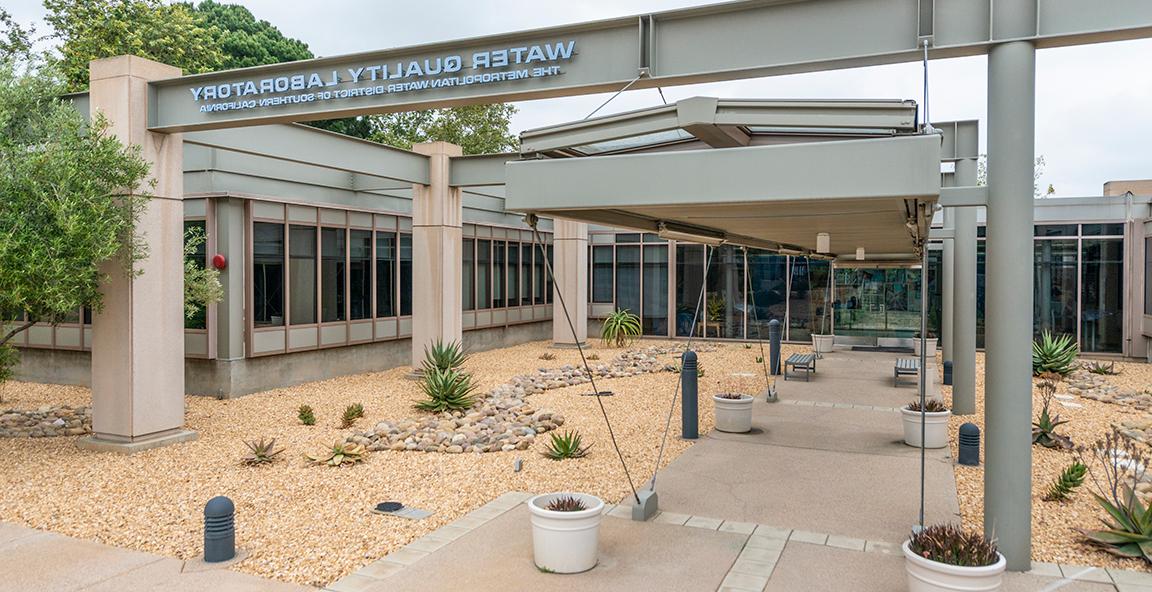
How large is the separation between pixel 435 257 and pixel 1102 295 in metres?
18.2

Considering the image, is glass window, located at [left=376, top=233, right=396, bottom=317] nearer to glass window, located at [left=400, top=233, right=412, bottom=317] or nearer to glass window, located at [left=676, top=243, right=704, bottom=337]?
glass window, located at [left=400, top=233, right=412, bottom=317]

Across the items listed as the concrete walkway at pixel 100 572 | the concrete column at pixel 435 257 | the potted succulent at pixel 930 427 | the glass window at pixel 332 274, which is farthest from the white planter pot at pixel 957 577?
the glass window at pixel 332 274

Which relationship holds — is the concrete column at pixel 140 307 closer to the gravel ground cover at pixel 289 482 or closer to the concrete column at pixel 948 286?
the gravel ground cover at pixel 289 482

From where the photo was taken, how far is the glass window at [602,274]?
27.7m

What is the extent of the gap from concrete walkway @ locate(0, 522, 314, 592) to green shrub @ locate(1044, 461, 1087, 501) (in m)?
6.94

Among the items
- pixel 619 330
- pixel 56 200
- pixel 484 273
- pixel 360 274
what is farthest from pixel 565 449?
pixel 619 330

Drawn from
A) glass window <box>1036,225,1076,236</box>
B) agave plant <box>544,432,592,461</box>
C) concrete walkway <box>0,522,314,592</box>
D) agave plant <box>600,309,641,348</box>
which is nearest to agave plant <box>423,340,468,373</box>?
agave plant <box>544,432,592,461</box>

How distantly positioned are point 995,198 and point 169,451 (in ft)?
31.8

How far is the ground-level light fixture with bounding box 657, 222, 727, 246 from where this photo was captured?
9156 mm

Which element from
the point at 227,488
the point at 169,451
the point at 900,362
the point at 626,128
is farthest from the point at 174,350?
the point at 900,362

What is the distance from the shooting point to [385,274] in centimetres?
1850

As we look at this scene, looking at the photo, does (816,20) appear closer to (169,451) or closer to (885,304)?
(169,451)

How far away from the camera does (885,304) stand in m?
23.6

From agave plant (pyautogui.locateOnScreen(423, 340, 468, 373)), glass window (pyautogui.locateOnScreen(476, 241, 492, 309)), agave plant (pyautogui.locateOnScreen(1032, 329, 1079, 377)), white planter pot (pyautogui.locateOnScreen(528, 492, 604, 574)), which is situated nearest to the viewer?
white planter pot (pyautogui.locateOnScreen(528, 492, 604, 574))
